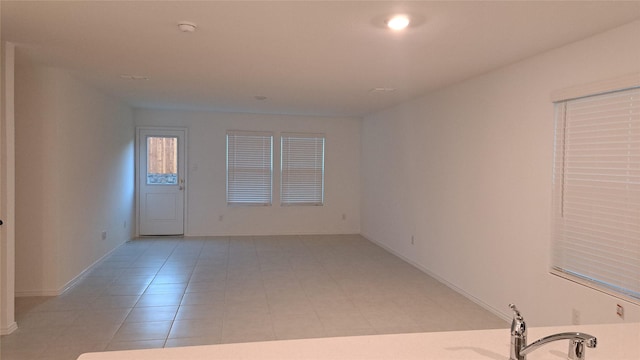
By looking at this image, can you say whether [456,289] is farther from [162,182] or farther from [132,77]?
[162,182]

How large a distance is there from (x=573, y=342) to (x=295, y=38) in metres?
2.61

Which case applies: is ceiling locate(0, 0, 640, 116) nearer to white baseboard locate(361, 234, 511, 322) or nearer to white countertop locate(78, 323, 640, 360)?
white countertop locate(78, 323, 640, 360)

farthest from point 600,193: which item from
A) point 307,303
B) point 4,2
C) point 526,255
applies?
point 4,2

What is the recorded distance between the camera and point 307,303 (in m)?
4.17

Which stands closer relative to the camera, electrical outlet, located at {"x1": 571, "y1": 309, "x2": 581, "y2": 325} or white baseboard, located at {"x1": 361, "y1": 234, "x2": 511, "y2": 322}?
electrical outlet, located at {"x1": 571, "y1": 309, "x2": 581, "y2": 325}

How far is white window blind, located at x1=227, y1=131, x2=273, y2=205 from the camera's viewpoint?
792 centimetres

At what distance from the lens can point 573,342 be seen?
1.19 m

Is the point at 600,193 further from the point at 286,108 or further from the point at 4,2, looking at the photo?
the point at 286,108

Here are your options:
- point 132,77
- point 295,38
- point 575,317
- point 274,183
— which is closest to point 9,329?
point 132,77

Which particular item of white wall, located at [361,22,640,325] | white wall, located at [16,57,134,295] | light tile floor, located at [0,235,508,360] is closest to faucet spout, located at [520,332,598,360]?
white wall, located at [361,22,640,325]

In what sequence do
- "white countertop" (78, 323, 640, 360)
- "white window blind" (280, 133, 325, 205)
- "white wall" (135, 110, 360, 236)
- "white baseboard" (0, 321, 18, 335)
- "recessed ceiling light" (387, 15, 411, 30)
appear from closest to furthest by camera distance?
"white countertop" (78, 323, 640, 360), "recessed ceiling light" (387, 15, 411, 30), "white baseboard" (0, 321, 18, 335), "white wall" (135, 110, 360, 236), "white window blind" (280, 133, 325, 205)

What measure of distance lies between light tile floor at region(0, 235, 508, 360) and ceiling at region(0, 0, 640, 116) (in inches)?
92.2

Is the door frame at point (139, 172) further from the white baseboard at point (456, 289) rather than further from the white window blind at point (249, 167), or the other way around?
the white baseboard at point (456, 289)

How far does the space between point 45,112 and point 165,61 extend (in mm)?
1443
